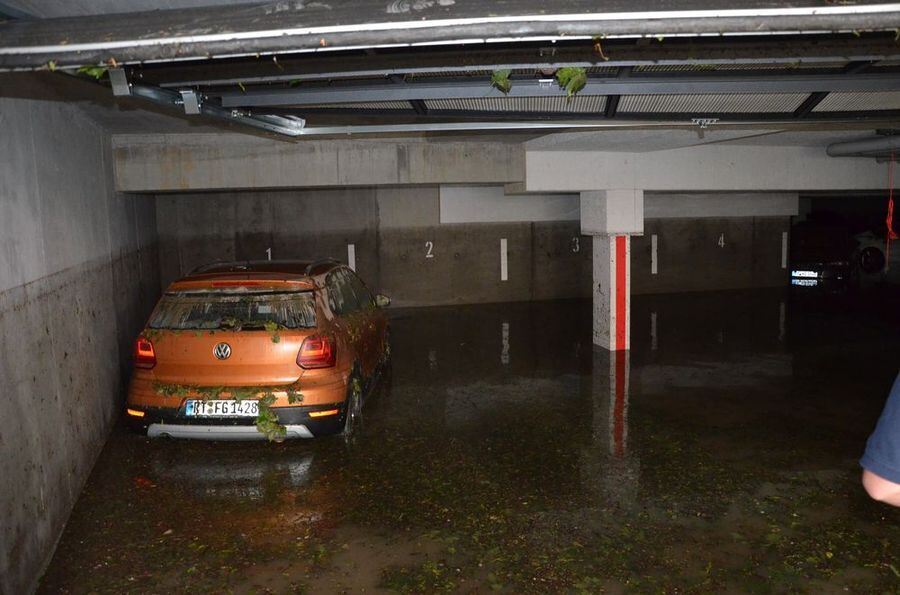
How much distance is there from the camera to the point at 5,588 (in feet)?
11.2

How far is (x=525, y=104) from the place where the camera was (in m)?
5.62

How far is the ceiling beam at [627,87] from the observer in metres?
4.67

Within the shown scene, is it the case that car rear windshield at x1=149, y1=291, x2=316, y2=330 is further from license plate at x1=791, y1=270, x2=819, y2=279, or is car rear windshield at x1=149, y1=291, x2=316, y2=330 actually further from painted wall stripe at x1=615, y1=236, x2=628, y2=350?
license plate at x1=791, y1=270, x2=819, y2=279

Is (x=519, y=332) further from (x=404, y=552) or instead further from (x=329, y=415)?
(x=404, y=552)

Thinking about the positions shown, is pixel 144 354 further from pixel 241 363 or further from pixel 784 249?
pixel 784 249

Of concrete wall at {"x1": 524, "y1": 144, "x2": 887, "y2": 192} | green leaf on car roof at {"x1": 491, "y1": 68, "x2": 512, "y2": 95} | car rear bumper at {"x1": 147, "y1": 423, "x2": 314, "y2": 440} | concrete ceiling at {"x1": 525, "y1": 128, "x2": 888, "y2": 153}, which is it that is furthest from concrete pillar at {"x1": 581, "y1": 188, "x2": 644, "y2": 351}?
green leaf on car roof at {"x1": 491, "y1": 68, "x2": 512, "y2": 95}

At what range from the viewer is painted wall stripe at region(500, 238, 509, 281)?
48.1 feet

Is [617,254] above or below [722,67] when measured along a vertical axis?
below

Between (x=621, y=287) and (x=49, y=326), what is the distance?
7.52m

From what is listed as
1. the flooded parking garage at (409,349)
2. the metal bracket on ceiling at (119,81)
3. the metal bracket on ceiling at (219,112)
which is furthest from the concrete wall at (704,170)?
the metal bracket on ceiling at (119,81)

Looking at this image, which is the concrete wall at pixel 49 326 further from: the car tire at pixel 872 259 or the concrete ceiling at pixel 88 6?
the car tire at pixel 872 259

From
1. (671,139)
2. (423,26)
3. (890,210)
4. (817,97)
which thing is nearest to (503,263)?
(671,139)

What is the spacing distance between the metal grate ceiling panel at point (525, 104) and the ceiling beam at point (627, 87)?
48 cm

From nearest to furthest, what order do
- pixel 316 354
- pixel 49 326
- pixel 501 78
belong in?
pixel 501 78 < pixel 49 326 < pixel 316 354
